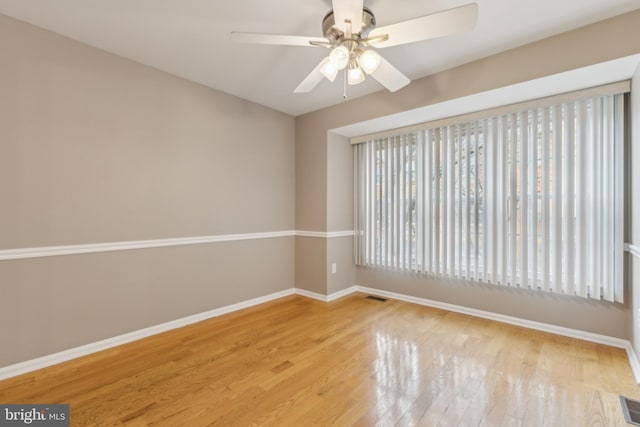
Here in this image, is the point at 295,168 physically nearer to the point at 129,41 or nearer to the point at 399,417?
the point at 129,41

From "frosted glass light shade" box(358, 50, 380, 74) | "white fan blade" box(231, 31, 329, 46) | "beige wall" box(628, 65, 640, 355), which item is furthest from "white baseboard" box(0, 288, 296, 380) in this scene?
"beige wall" box(628, 65, 640, 355)

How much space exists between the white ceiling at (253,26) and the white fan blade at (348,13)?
1.08 ft

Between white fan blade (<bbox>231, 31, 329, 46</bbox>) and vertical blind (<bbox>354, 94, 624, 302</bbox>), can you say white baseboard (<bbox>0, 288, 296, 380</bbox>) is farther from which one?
white fan blade (<bbox>231, 31, 329, 46</bbox>)

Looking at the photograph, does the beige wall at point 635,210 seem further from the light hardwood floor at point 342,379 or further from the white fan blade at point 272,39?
the white fan blade at point 272,39

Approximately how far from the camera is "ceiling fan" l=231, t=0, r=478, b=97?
4.70ft

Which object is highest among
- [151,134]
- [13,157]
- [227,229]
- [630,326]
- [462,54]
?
[462,54]

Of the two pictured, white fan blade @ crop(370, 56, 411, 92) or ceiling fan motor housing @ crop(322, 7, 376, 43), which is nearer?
ceiling fan motor housing @ crop(322, 7, 376, 43)

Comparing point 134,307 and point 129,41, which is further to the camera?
point 134,307

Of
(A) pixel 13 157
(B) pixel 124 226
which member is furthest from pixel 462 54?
(A) pixel 13 157

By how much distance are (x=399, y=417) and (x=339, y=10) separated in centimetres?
220

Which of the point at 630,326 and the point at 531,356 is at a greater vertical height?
the point at 630,326

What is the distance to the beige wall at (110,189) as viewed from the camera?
1941 millimetres

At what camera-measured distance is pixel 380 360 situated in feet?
6.95

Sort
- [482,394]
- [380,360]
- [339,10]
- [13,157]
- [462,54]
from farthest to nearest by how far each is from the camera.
→ [462,54]
[380,360]
[13,157]
[482,394]
[339,10]
